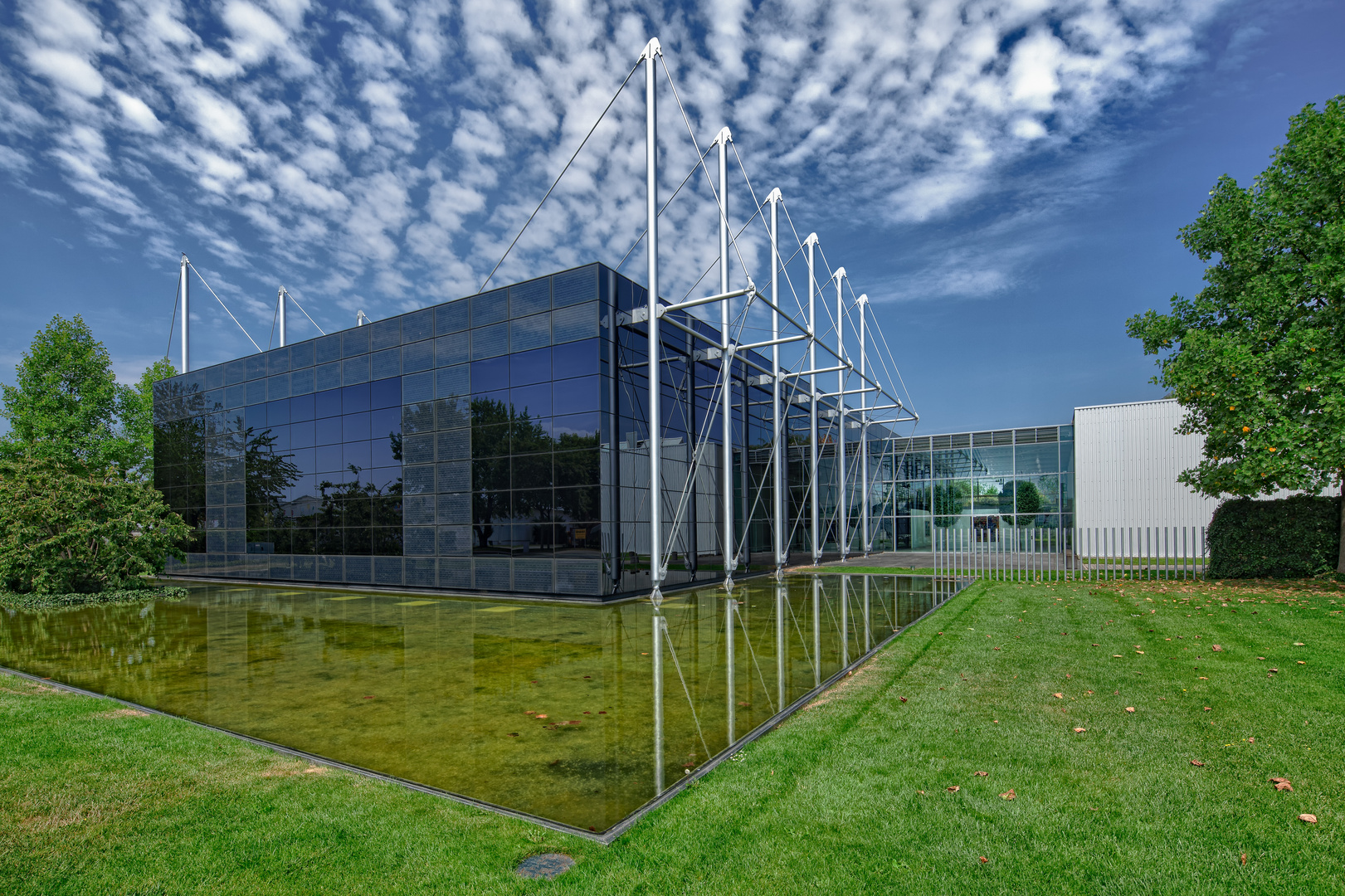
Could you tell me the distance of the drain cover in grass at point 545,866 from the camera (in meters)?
3.68

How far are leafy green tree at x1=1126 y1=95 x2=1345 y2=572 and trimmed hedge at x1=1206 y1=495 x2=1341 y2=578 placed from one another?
720 millimetres

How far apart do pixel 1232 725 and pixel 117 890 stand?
8.29 metres

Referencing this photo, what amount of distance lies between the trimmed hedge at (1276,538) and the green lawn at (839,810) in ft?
39.6

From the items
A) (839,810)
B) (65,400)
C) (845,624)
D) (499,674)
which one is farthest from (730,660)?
(65,400)

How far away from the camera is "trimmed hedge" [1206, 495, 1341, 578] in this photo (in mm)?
16141

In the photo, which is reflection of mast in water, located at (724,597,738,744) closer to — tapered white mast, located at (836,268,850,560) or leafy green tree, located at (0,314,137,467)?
tapered white mast, located at (836,268,850,560)

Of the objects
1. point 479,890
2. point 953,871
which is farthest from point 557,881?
point 953,871

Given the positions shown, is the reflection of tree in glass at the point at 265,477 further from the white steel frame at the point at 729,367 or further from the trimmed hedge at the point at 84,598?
the white steel frame at the point at 729,367

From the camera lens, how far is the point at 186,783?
5.10 metres

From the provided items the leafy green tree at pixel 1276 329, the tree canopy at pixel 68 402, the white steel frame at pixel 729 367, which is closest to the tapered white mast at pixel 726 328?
the white steel frame at pixel 729 367

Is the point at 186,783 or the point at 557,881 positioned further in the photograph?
the point at 186,783

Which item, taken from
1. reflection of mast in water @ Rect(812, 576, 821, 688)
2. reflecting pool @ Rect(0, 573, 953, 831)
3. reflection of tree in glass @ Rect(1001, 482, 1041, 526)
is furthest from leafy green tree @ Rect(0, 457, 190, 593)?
reflection of tree in glass @ Rect(1001, 482, 1041, 526)

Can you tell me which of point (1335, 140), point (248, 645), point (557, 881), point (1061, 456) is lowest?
point (248, 645)

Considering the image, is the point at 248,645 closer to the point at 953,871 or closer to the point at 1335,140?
the point at 953,871
